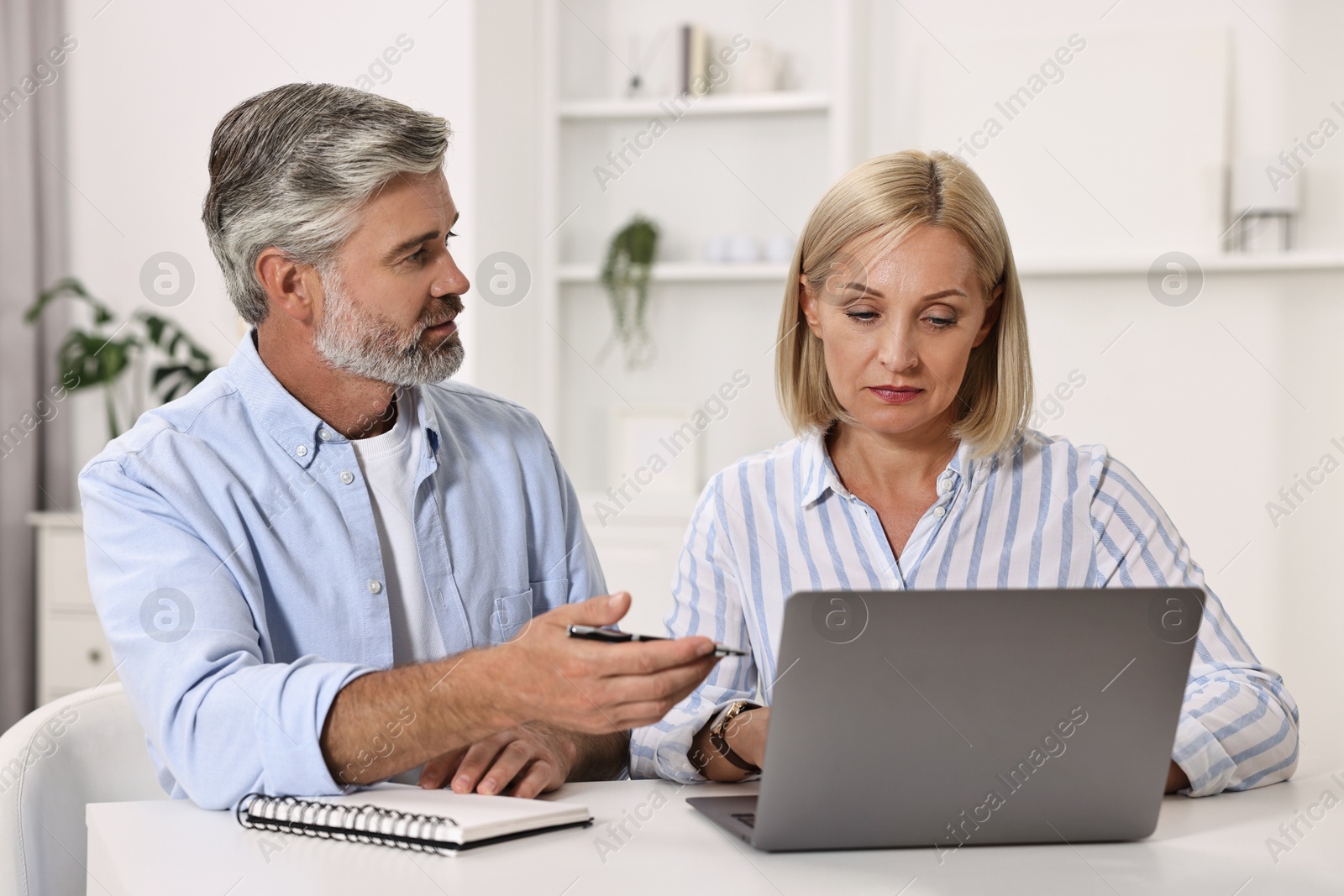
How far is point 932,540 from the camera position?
58.4 inches

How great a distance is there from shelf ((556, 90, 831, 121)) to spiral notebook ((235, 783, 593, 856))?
9.55ft

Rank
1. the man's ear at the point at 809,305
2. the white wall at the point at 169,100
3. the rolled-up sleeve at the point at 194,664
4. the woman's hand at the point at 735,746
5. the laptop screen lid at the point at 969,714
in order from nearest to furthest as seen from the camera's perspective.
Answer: the laptop screen lid at the point at 969,714, the rolled-up sleeve at the point at 194,664, the woman's hand at the point at 735,746, the man's ear at the point at 809,305, the white wall at the point at 169,100

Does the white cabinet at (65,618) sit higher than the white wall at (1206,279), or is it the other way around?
the white wall at (1206,279)

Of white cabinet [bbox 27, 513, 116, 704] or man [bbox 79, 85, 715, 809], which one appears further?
white cabinet [bbox 27, 513, 116, 704]

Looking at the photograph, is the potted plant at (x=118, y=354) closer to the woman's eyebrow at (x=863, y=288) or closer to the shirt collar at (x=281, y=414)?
the shirt collar at (x=281, y=414)

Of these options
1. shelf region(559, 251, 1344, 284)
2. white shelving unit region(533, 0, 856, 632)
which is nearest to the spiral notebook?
shelf region(559, 251, 1344, 284)

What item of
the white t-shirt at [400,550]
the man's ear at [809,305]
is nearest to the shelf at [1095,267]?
the man's ear at [809,305]

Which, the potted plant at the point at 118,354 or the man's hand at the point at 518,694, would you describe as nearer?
the man's hand at the point at 518,694

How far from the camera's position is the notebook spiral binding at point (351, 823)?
0.99m

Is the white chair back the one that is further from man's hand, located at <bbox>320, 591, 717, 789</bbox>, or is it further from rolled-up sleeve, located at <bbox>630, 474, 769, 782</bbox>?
rolled-up sleeve, located at <bbox>630, 474, 769, 782</bbox>

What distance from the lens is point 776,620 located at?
149 centimetres

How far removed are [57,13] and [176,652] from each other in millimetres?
3493

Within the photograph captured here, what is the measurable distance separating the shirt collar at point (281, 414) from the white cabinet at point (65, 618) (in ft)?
7.88

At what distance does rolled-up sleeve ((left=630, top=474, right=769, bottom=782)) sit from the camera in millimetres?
1337
